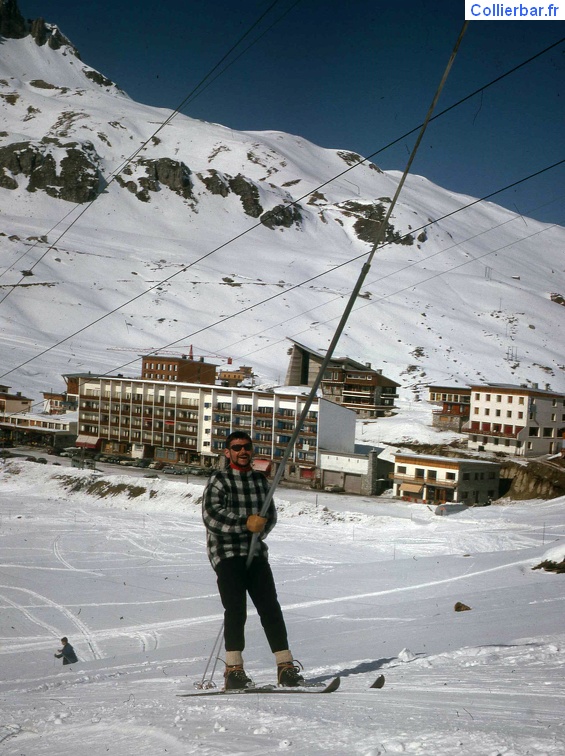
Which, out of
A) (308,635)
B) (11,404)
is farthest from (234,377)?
(308,635)

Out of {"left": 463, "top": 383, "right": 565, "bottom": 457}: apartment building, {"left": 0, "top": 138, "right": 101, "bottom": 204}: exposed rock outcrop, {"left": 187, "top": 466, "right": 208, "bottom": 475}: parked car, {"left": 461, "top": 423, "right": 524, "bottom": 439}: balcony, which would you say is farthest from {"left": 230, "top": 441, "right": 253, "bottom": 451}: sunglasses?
{"left": 0, "top": 138, "right": 101, "bottom": 204}: exposed rock outcrop

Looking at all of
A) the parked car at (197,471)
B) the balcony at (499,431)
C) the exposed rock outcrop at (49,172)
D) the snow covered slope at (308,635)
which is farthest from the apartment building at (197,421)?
the exposed rock outcrop at (49,172)

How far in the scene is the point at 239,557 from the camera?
5.34 meters

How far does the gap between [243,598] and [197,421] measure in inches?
1866

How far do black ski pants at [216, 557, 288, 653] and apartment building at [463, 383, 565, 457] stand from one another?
48.5m

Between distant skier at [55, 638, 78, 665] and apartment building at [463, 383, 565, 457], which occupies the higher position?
apartment building at [463, 383, 565, 457]

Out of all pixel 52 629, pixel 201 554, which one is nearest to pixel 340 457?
pixel 201 554

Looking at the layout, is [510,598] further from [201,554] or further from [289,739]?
[201,554]

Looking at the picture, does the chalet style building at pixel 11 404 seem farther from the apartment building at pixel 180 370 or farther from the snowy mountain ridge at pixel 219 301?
the apartment building at pixel 180 370

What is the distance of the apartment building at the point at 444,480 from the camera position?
39.0 meters

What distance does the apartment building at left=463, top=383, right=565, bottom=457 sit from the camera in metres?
51.5

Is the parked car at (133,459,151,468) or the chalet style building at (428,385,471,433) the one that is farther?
the chalet style building at (428,385,471,433)

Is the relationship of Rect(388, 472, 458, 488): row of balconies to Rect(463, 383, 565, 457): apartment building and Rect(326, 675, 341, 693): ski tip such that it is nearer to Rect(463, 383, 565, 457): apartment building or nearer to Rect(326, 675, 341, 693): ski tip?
Rect(463, 383, 565, 457): apartment building

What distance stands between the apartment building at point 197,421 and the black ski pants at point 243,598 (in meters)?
39.1
